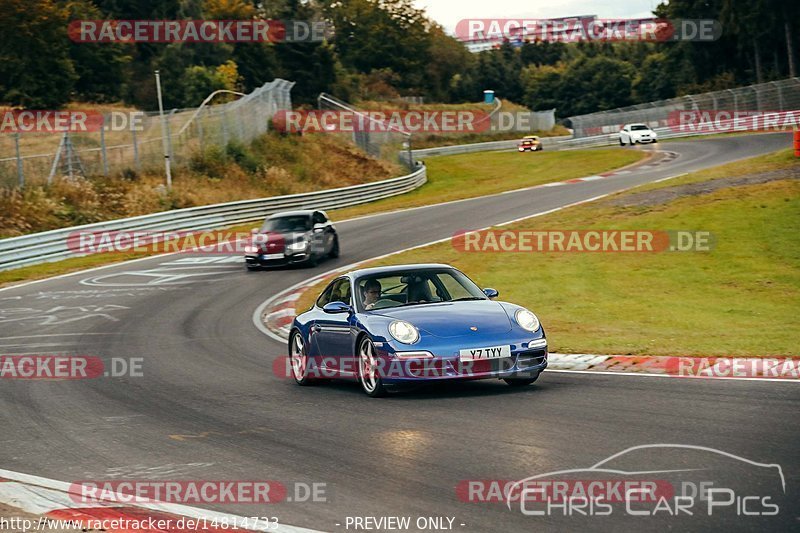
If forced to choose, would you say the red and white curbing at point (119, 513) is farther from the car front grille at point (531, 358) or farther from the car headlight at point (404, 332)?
the car front grille at point (531, 358)

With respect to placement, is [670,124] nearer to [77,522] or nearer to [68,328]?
[68,328]

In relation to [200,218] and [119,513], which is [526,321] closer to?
[119,513]

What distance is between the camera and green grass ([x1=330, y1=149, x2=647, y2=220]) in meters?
42.5

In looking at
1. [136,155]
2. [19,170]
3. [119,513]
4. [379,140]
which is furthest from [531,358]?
[379,140]

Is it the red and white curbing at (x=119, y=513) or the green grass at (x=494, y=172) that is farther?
the green grass at (x=494, y=172)

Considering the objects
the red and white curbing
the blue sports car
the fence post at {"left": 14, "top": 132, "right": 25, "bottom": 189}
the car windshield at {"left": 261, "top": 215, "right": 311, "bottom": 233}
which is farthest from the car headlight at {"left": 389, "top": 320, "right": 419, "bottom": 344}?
the fence post at {"left": 14, "top": 132, "right": 25, "bottom": 189}

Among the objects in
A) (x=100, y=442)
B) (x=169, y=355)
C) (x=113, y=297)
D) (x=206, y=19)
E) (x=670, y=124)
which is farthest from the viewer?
(x=206, y=19)

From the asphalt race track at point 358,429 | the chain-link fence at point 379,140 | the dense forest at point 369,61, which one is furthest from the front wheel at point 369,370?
the dense forest at point 369,61

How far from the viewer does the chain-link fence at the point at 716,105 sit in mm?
65375

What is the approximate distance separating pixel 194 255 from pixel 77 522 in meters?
24.9

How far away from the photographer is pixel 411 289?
1128 cm

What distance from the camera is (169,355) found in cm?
1478

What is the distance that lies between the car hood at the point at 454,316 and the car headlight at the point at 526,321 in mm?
111

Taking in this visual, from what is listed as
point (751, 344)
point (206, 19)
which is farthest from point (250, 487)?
point (206, 19)
